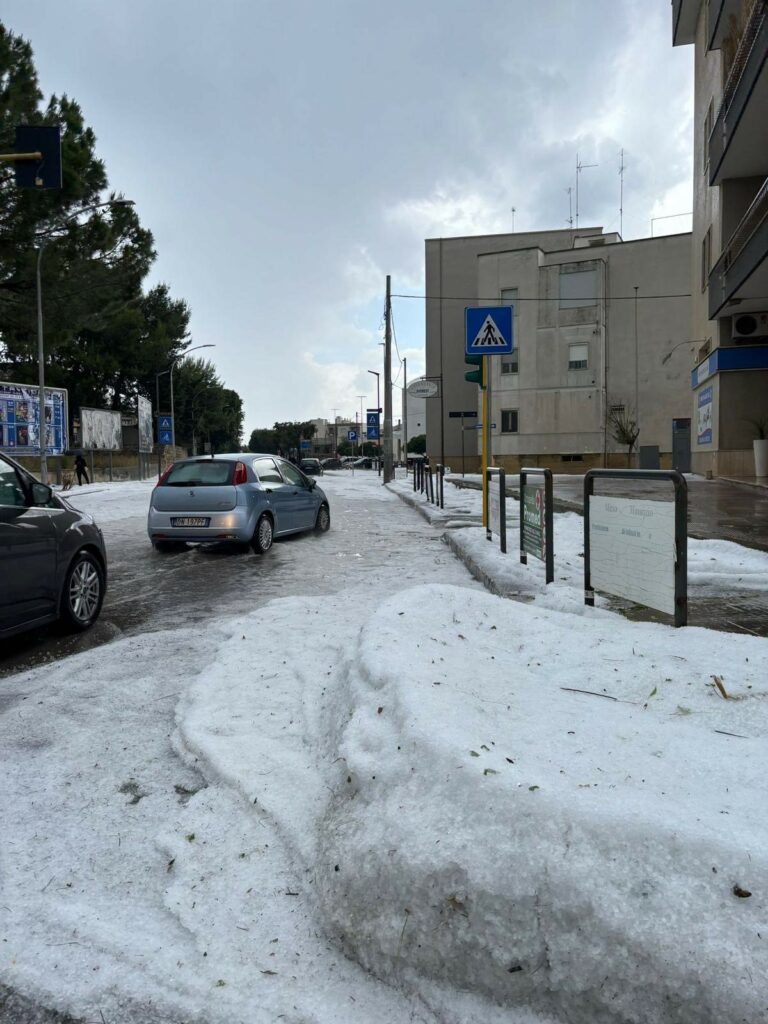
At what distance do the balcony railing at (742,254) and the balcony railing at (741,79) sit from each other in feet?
6.17

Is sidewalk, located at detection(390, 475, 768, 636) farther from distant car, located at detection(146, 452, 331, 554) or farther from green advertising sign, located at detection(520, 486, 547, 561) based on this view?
distant car, located at detection(146, 452, 331, 554)

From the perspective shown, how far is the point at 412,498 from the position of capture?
67.3 feet

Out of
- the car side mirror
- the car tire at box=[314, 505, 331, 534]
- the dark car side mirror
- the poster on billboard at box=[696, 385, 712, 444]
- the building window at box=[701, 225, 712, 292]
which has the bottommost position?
the car tire at box=[314, 505, 331, 534]

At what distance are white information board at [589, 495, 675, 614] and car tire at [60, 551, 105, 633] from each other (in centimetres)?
389

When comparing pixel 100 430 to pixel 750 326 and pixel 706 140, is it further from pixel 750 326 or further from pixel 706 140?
pixel 750 326

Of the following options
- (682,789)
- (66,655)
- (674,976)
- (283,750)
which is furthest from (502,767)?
(66,655)

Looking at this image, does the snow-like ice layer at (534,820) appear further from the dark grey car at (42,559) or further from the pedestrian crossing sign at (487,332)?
the pedestrian crossing sign at (487,332)

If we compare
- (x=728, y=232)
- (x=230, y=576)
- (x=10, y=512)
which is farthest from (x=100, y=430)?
(x=10, y=512)

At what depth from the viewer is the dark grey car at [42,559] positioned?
4824 mm

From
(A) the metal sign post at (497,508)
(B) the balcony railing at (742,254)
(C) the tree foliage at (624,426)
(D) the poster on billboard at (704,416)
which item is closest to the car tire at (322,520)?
(A) the metal sign post at (497,508)

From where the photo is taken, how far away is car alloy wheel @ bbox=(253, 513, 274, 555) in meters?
10.6

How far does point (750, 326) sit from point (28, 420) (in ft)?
84.3

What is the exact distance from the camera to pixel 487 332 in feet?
33.3

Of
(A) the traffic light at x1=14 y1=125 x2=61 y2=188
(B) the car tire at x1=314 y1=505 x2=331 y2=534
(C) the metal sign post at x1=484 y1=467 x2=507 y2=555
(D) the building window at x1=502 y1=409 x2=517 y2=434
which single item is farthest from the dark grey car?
(D) the building window at x1=502 y1=409 x2=517 y2=434
